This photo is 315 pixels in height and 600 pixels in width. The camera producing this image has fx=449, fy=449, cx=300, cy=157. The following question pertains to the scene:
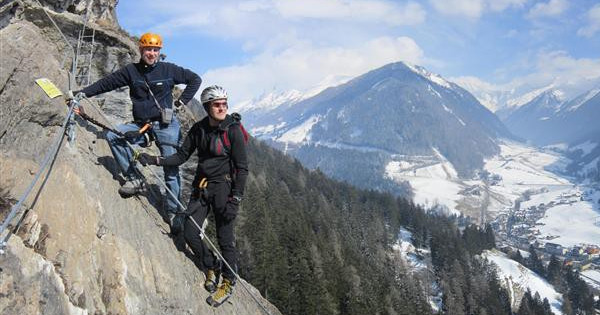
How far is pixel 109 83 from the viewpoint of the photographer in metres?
10.7

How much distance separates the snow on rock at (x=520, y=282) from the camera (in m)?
132

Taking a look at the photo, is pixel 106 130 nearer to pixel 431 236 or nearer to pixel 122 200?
pixel 122 200

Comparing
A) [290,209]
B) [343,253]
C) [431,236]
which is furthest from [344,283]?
[431,236]

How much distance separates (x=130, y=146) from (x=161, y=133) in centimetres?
105

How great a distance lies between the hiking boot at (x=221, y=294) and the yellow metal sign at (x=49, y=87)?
553cm

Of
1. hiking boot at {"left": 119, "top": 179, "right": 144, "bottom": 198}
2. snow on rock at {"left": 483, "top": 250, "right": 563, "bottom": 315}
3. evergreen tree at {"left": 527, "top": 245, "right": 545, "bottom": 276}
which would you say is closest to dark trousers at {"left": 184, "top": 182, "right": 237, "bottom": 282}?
hiking boot at {"left": 119, "top": 179, "right": 144, "bottom": 198}

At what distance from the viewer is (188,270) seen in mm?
10711

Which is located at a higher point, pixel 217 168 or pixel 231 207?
pixel 217 168

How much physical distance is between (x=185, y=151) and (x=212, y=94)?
5.24ft

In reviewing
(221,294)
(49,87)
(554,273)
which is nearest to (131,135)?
(49,87)

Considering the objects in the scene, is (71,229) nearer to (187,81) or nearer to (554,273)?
(187,81)

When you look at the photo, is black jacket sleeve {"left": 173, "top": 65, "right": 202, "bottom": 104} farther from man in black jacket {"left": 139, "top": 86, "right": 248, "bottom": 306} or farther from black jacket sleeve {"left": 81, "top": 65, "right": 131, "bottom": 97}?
man in black jacket {"left": 139, "top": 86, "right": 248, "bottom": 306}

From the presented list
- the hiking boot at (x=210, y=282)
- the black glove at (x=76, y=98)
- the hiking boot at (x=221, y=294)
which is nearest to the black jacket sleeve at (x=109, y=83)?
the black glove at (x=76, y=98)

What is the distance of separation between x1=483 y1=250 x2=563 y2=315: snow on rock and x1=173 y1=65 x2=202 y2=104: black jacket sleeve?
135184 millimetres
